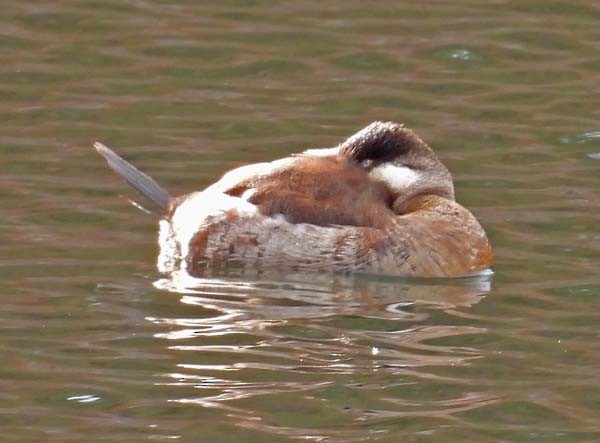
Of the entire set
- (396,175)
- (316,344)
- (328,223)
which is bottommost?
(316,344)

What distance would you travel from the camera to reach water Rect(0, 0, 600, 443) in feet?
22.9

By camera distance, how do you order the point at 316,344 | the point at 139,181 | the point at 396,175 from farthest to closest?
the point at 139,181
the point at 396,175
the point at 316,344

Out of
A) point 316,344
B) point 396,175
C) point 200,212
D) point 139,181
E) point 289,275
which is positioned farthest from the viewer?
point 139,181

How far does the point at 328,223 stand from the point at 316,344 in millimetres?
1398

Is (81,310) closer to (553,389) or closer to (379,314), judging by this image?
(379,314)

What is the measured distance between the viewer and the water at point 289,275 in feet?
22.9

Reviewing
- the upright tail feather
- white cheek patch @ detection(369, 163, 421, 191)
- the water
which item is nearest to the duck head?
white cheek patch @ detection(369, 163, 421, 191)

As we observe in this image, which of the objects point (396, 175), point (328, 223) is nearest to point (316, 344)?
point (328, 223)

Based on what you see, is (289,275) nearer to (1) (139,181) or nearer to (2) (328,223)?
(2) (328,223)

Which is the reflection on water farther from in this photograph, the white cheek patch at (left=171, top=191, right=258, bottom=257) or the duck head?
the duck head

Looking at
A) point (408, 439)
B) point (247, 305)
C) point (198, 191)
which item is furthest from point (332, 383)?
point (198, 191)

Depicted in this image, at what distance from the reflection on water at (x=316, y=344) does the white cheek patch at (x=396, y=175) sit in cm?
67

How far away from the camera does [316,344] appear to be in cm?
783

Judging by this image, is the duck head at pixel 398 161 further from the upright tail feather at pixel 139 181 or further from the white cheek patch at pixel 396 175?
the upright tail feather at pixel 139 181
